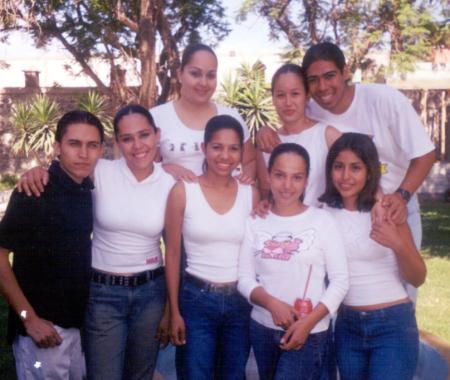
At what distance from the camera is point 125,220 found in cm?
327

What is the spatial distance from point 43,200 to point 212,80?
56.1 inches

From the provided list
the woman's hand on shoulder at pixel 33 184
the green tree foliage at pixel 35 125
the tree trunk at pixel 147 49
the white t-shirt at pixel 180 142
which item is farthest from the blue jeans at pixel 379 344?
the green tree foliage at pixel 35 125

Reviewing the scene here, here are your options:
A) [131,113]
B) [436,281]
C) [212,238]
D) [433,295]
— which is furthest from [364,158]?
[436,281]

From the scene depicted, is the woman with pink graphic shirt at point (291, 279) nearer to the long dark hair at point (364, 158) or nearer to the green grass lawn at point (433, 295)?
the long dark hair at point (364, 158)

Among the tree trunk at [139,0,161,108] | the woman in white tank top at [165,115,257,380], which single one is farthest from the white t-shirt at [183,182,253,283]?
the tree trunk at [139,0,161,108]

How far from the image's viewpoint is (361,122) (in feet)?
A: 12.8

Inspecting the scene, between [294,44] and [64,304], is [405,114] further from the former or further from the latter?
A: [294,44]

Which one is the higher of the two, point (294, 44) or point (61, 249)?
point (294, 44)

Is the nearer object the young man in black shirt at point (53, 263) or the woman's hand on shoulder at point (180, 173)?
the young man in black shirt at point (53, 263)

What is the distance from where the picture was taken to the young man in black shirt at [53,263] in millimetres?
3049

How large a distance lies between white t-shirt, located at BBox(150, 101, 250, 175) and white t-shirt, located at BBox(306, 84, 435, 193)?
0.66m

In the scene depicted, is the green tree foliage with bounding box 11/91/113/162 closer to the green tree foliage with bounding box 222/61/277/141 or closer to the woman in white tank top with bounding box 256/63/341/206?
the green tree foliage with bounding box 222/61/277/141

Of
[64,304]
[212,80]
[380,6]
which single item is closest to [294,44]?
[380,6]

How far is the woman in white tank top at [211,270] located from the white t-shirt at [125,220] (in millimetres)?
94
